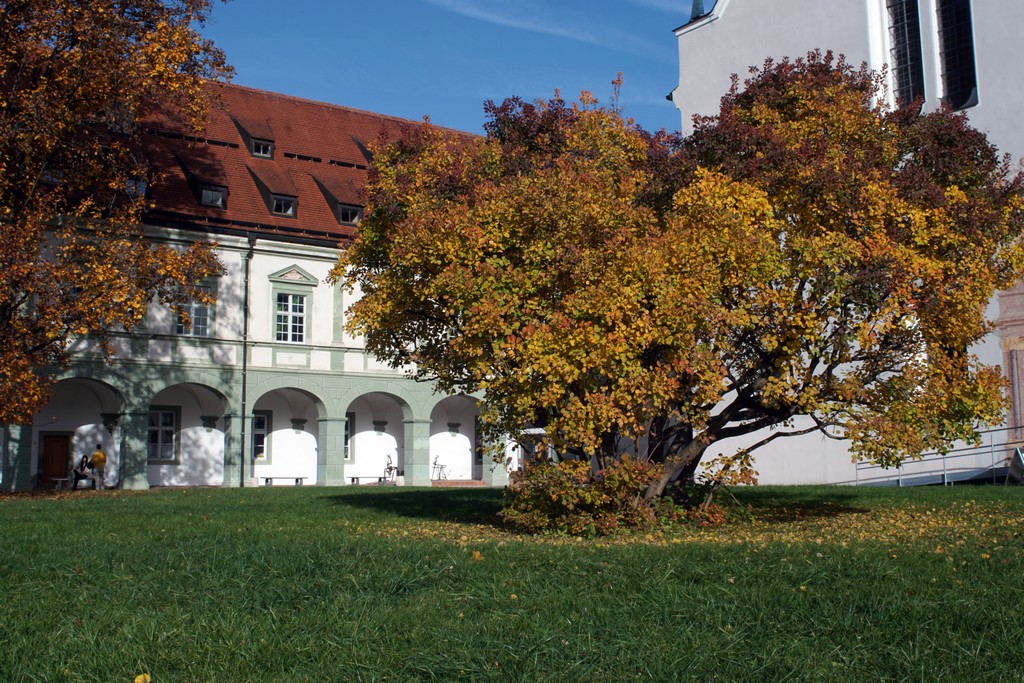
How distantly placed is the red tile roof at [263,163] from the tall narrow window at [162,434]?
5.96m

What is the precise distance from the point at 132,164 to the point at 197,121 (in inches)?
179

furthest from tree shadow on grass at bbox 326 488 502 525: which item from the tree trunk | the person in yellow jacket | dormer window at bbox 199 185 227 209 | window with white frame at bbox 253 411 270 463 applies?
dormer window at bbox 199 185 227 209

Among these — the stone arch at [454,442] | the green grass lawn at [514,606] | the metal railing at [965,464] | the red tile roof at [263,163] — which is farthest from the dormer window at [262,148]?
the green grass lawn at [514,606]

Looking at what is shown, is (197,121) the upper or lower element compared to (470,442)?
upper

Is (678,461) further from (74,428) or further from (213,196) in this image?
(213,196)

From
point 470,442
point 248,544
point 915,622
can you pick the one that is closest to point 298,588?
point 248,544

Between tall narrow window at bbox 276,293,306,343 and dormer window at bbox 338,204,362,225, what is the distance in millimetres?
3317

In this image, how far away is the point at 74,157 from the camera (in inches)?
992

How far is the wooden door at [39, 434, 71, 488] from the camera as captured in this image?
31.8 meters

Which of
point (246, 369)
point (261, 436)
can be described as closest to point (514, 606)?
point (246, 369)

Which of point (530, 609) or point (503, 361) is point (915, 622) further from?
point (503, 361)

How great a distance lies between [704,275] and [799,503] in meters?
7.25

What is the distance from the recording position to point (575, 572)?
27.7 ft

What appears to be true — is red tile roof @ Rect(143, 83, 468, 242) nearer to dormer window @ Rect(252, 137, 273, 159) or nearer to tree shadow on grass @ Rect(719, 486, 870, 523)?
dormer window @ Rect(252, 137, 273, 159)
